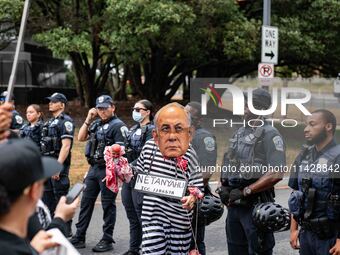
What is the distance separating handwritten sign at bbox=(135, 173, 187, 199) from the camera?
397 cm

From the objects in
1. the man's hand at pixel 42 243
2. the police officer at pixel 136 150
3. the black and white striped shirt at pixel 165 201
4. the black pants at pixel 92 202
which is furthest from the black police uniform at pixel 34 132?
the man's hand at pixel 42 243

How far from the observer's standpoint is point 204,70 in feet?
75.7

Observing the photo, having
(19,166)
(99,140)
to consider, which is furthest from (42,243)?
(99,140)

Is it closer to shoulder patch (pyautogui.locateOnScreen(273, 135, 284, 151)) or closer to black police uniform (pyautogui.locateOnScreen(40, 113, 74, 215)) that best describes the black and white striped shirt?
shoulder patch (pyautogui.locateOnScreen(273, 135, 284, 151))

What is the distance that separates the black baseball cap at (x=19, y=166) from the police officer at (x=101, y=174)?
4.32 meters

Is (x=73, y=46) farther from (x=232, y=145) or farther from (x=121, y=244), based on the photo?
(x=232, y=145)

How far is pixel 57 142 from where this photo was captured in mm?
6828

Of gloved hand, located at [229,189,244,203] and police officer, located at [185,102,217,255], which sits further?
police officer, located at [185,102,217,255]

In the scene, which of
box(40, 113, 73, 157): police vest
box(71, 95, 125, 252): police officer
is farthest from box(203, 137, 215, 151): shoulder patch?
box(40, 113, 73, 157): police vest

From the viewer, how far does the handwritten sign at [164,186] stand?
13.0 feet

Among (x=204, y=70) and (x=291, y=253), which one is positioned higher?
(x=204, y=70)

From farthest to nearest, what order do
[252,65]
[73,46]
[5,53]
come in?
1. [5,53]
2. [252,65]
3. [73,46]

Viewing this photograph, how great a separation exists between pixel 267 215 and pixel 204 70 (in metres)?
19.1

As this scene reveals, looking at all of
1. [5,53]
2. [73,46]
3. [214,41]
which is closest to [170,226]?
[73,46]
